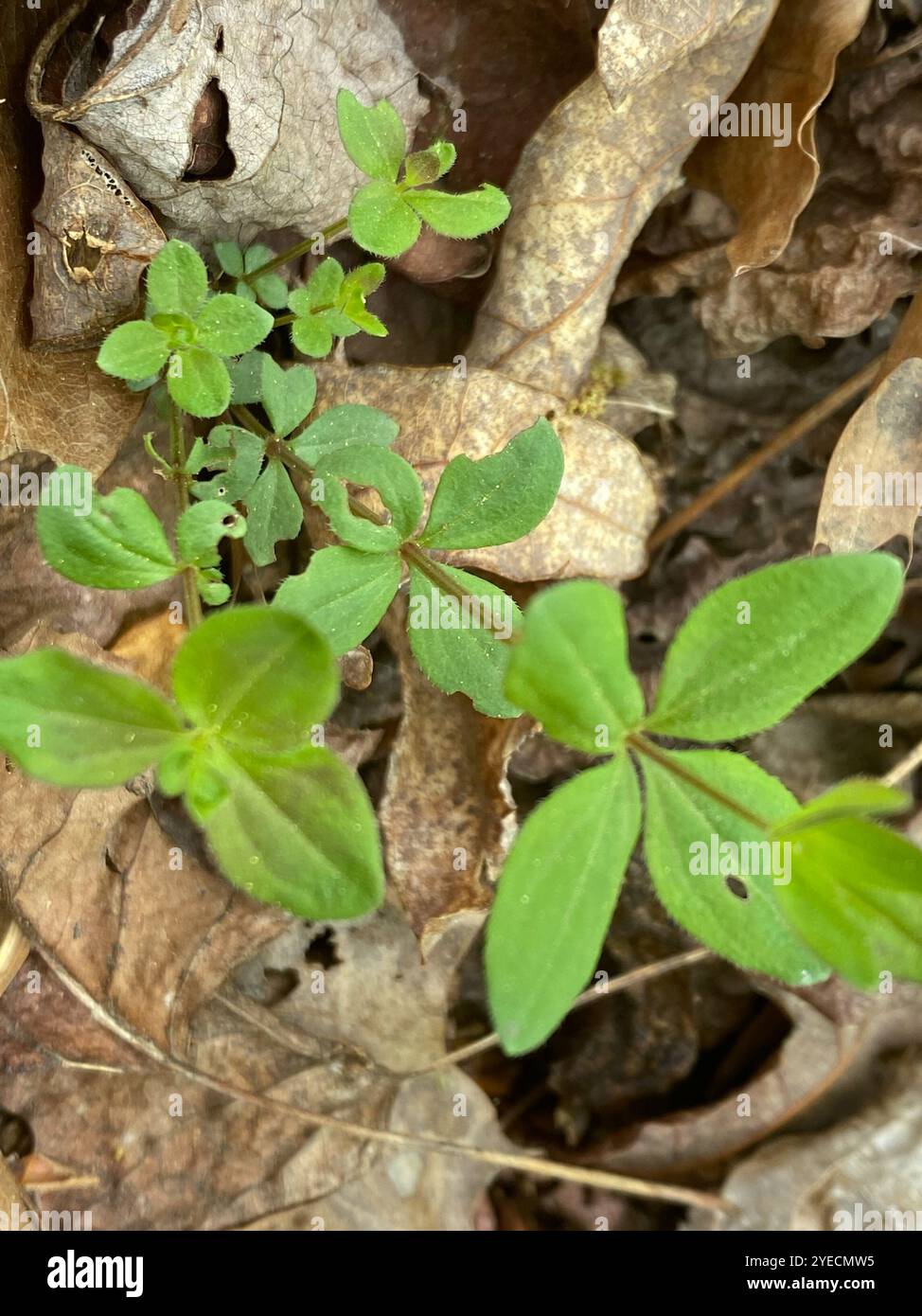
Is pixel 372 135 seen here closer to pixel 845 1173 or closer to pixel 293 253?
pixel 293 253

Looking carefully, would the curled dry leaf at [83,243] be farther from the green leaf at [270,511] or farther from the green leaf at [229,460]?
the green leaf at [270,511]

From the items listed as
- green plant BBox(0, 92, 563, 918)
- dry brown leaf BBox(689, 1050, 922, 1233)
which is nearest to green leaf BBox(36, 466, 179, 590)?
green plant BBox(0, 92, 563, 918)

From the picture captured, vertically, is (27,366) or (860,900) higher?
(27,366)

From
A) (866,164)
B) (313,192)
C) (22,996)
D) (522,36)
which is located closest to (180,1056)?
(22,996)

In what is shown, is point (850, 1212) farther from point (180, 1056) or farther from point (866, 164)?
point (866, 164)

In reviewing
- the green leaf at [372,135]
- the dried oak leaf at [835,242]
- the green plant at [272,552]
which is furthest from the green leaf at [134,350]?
the dried oak leaf at [835,242]

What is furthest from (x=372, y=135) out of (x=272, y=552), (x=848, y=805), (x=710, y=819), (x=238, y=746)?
(x=848, y=805)

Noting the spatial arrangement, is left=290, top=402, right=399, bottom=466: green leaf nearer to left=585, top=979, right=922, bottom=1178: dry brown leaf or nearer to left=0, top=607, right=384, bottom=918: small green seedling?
left=0, top=607, right=384, bottom=918: small green seedling
